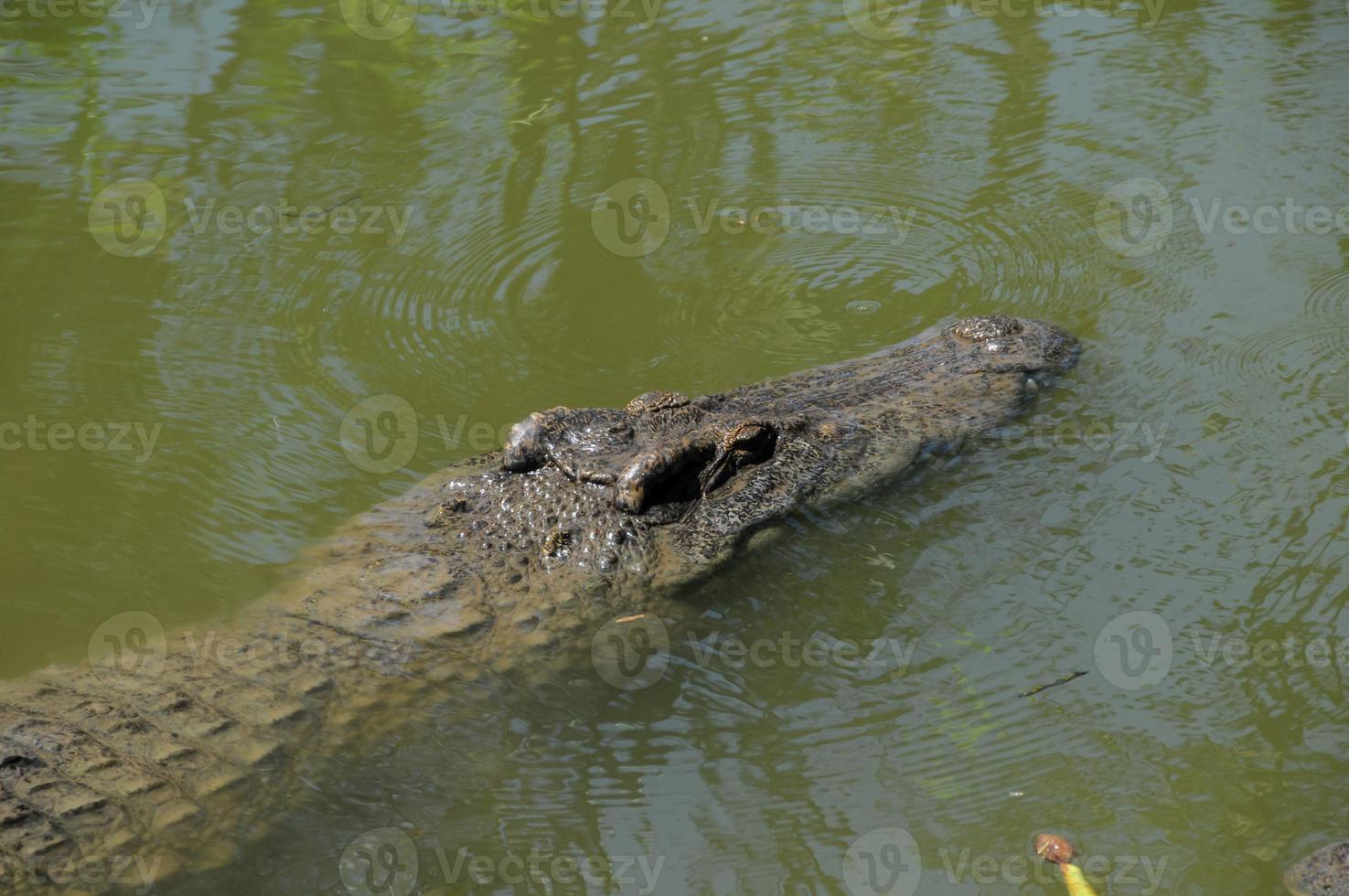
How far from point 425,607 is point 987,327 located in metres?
3.12

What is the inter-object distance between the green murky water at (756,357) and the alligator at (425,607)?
17 centimetres

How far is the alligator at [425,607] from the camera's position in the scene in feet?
12.4

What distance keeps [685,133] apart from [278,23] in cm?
396

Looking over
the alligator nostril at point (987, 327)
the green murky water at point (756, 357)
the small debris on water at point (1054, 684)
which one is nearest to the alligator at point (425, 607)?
the green murky water at point (756, 357)

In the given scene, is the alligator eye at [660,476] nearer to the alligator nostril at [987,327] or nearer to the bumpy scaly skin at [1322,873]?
the alligator nostril at [987,327]

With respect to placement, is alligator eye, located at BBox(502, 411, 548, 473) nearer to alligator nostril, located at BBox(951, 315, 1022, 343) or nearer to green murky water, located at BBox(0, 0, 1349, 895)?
green murky water, located at BBox(0, 0, 1349, 895)

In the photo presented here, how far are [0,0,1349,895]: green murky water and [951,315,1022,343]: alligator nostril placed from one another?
1.27ft

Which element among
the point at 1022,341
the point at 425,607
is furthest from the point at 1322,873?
the point at 1022,341

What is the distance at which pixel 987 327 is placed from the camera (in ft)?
20.3

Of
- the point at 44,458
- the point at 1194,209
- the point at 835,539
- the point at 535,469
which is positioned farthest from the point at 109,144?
the point at 1194,209

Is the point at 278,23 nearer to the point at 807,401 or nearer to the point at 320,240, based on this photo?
the point at 320,240

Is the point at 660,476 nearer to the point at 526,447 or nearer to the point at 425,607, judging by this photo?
the point at 526,447

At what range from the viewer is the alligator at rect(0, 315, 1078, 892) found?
378cm

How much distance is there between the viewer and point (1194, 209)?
24.3 ft
